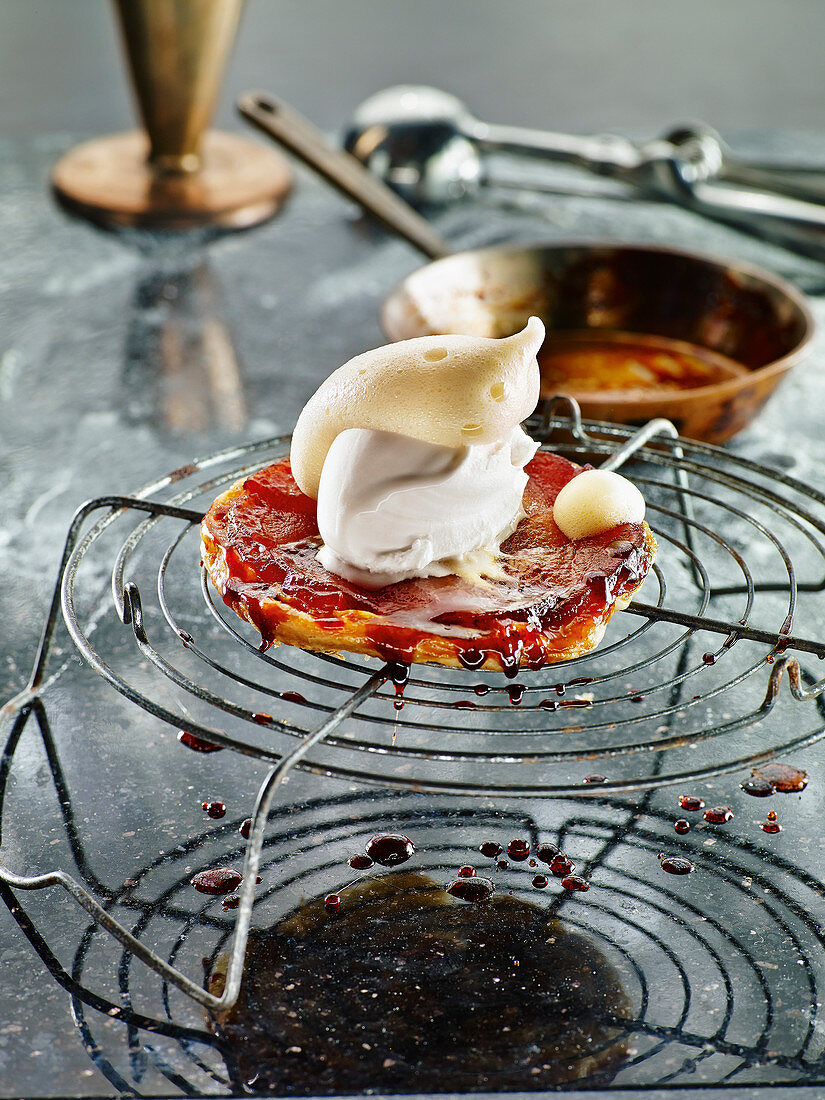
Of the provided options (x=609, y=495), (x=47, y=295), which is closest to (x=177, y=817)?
(x=609, y=495)

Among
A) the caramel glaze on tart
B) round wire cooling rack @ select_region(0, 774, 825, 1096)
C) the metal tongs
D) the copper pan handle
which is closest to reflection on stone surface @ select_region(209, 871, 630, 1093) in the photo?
round wire cooling rack @ select_region(0, 774, 825, 1096)

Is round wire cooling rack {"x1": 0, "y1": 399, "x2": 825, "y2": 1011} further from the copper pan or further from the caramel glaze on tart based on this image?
the copper pan

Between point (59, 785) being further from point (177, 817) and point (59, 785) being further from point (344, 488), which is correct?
point (344, 488)

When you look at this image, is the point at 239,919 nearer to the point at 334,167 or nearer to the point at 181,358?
the point at 181,358

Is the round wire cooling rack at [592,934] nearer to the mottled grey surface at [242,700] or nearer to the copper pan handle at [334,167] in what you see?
the mottled grey surface at [242,700]

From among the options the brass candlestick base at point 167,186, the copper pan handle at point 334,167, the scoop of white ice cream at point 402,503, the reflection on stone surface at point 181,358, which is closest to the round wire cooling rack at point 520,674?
the scoop of white ice cream at point 402,503

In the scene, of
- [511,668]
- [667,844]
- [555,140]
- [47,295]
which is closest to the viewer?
[511,668]
